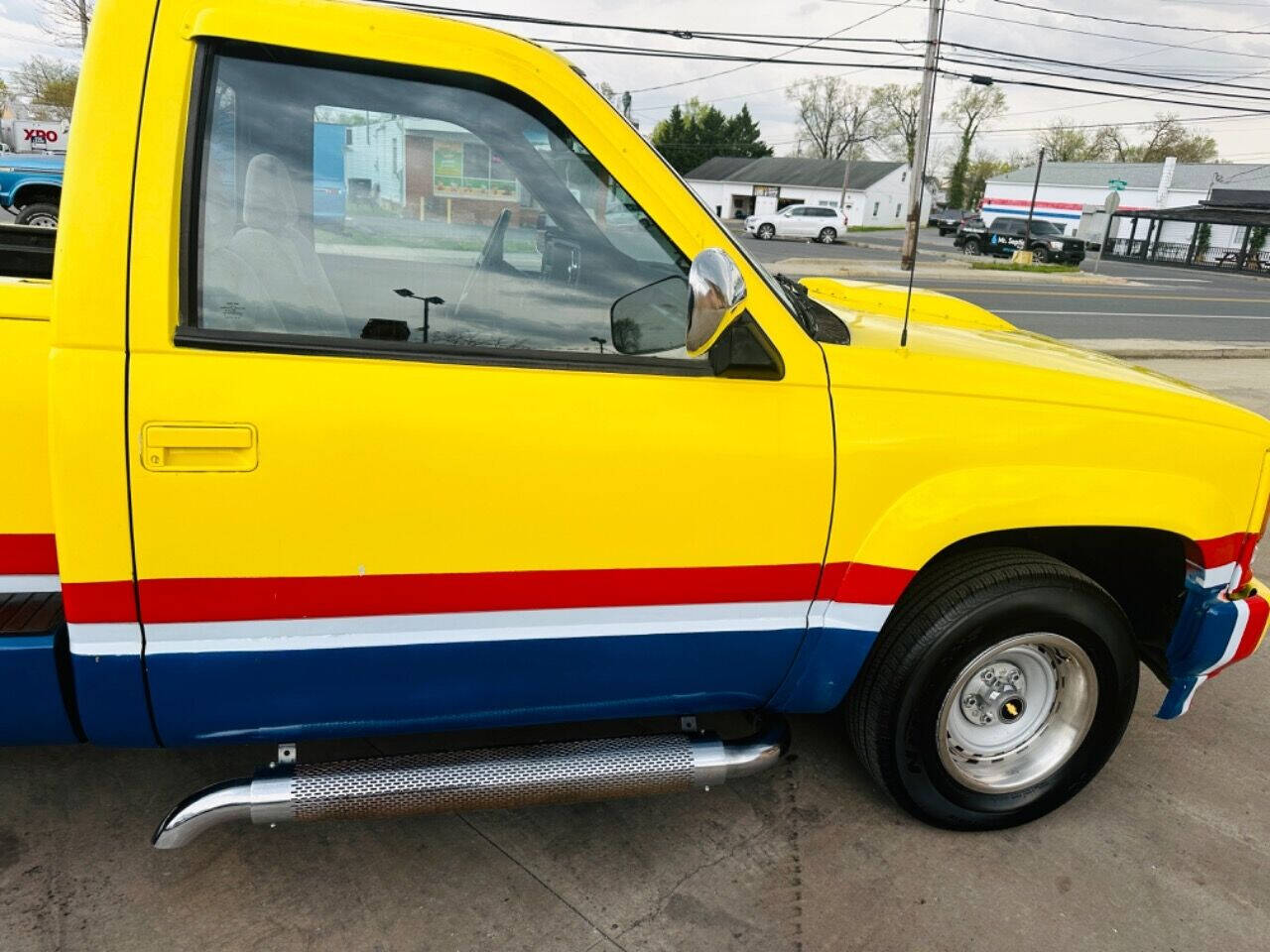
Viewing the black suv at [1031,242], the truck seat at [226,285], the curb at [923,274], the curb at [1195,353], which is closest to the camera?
the truck seat at [226,285]

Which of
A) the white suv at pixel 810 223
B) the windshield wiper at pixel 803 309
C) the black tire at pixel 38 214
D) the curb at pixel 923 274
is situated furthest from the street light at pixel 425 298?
the white suv at pixel 810 223

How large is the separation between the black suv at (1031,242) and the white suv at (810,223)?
637cm

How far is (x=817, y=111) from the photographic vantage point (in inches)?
3381

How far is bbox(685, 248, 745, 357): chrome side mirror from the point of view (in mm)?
1790

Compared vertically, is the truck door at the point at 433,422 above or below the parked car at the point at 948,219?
below

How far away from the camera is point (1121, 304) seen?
20.0 meters

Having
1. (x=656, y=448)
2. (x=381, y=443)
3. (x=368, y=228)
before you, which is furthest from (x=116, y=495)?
(x=656, y=448)

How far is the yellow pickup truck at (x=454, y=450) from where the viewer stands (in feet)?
5.81

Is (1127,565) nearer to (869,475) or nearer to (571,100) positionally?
(869,475)

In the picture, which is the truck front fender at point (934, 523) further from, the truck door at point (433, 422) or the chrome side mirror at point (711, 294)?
the chrome side mirror at point (711, 294)

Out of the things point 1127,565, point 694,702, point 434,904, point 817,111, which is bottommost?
point 434,904

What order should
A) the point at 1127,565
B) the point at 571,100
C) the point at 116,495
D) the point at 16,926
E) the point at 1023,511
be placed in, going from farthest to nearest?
the point at 1127,565 < the point at 1023,511 < the point at 16,926 < the point at 571,100 < the point at 116,495

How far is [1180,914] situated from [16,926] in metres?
2.98

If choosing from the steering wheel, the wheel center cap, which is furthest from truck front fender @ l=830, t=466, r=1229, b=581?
the steering wheel
